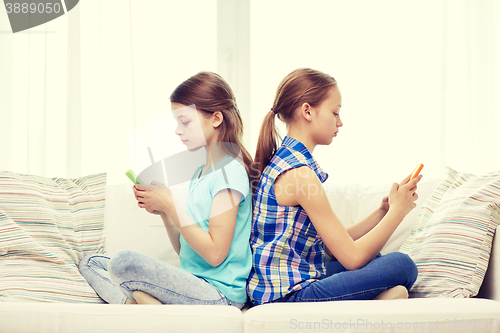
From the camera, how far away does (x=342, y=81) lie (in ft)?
6.88

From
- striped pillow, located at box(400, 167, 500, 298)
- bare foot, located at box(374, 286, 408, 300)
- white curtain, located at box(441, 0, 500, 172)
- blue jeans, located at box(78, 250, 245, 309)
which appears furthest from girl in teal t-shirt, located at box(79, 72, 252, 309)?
white curtain, located at box(441, 0, 500, 172)

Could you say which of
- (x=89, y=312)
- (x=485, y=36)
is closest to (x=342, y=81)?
(x=485, y=36)

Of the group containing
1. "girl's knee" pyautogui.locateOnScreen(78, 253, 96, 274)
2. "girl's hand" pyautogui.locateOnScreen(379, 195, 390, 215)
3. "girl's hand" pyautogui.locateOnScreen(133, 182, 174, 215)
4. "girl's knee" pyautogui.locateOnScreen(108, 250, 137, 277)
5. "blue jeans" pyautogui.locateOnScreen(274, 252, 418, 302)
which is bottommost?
"girl's knee" pyautogui.locateOnScreen(78, 253, 96, 274)

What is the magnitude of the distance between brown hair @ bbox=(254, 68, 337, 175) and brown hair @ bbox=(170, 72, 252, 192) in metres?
0.07

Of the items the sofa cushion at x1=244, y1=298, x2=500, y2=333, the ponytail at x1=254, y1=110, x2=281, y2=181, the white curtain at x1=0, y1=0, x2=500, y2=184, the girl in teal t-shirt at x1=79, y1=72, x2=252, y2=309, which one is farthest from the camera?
the white curtain at x1=0, y1=0, x2=500, y2=184

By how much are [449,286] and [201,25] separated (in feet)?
5.66

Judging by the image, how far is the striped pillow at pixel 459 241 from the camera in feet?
3.59

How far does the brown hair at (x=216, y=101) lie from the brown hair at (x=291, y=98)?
0.07 meters

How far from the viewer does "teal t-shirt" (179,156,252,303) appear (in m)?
1.11

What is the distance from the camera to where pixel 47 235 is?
127cm

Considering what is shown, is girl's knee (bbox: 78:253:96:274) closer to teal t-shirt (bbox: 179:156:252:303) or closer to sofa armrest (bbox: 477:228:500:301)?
teal t-shirt (bbox: 179:156:252:303)

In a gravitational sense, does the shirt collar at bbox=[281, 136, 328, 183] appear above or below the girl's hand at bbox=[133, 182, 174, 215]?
above

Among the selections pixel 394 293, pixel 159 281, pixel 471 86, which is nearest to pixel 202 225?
pixel 159 281

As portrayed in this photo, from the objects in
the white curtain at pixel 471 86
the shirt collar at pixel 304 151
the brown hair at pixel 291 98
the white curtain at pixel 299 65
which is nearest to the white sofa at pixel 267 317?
the shirt collar at pixel 304 151
